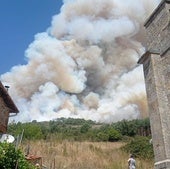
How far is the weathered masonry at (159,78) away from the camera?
9867 mm

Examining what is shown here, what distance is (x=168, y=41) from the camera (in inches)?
420

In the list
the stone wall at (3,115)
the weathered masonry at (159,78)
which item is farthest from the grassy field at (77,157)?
the weathered masonry at (159,78)

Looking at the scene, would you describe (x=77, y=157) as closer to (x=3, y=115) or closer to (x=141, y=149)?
(x=141, y=149)

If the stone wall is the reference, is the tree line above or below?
above

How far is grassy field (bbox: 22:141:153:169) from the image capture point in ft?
70.6

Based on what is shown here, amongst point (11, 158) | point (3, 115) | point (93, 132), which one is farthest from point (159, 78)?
point (93, 132)

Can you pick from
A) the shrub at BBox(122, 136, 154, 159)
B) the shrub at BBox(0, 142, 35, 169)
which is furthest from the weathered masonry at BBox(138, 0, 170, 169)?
the shrub at BBox(122, 136, 154, 159)

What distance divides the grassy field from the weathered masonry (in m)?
10.1

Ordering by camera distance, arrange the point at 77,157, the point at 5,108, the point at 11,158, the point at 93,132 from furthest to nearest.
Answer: the point at 93,132
the point at 77,157
the point at 5,108
the point at 11,158

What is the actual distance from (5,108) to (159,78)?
10.3 m

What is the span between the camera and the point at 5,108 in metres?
17.4

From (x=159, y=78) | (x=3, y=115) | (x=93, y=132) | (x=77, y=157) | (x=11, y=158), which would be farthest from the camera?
(x=93, y=132)

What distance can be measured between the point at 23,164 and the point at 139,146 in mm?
20765

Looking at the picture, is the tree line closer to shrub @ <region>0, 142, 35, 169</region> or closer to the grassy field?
the grassy field
